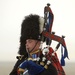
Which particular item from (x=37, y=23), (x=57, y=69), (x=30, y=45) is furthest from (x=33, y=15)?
(x=57, y=69)

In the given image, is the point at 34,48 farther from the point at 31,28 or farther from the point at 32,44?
the point at 31,28

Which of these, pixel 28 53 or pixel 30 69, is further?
pixel 28 53

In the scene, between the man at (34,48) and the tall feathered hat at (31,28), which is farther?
the tall feathered hat at (31,28)

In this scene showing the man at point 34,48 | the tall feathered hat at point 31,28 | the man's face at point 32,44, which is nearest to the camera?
the man at point 34,48

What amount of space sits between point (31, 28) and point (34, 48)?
226mm

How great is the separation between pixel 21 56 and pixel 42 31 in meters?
0.28

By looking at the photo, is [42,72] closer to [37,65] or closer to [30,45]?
[37,65]

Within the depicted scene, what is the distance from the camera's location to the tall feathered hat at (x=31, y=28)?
7.79ft

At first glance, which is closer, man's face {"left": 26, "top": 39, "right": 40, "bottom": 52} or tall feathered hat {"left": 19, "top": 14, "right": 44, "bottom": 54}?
man's face {"left": 26, "top": 39, "right": 40, "bottom": 52}

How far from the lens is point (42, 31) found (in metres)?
2.34

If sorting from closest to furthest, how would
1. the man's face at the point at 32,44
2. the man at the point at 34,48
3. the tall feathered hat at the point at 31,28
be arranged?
the man at the point at 34,48 → the man's face at the point at 32,44 → the tall feathered hat at the point at 31,28

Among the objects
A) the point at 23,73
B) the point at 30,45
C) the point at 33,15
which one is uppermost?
the point at 33,15

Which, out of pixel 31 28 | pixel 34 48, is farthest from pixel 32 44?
pixel 31 28

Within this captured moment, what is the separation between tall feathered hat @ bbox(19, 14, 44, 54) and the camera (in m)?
2.38
